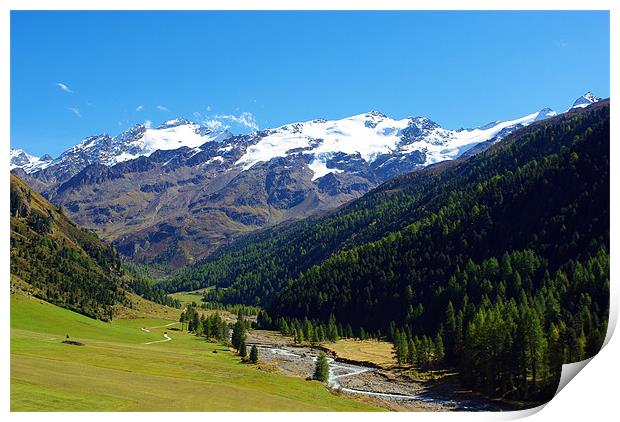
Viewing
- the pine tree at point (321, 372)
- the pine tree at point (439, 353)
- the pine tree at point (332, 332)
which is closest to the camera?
the pine tree at point (321, 372)

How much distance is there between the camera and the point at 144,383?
66.6m

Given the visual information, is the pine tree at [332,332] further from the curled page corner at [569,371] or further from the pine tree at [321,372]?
the curled page corner at [569,371]

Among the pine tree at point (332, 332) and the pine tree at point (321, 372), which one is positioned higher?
the pine tree at point (332, 332)

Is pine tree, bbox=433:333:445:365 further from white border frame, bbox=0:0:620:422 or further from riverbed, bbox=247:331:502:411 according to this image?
white border frame, bbox=0:0:620:422

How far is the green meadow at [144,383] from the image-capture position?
55875 mm

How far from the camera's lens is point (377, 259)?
19238cm

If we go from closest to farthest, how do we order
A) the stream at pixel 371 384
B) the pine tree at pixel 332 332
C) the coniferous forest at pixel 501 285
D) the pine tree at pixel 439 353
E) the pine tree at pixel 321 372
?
the stream at pixel 371 384 < the coniferous forest at pixel 501 285 < the pine tree at pixel 321 372 < the pine tree at pixel 439 353 < the pine tree at pixel 332 332

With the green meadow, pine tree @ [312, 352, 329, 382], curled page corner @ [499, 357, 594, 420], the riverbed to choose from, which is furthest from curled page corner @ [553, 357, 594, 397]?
pine tree @ [312, 352, 329, 382]

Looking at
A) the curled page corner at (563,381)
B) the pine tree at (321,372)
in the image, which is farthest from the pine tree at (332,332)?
the curled page corner at (563,381)

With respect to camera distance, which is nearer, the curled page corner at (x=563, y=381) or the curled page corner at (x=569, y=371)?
the curled page corner at (x=563, y=381)

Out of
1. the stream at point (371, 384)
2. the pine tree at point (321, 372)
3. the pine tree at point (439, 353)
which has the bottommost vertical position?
the stream at point (371, 384)

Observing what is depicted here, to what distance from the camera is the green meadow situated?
5588 centimetres
